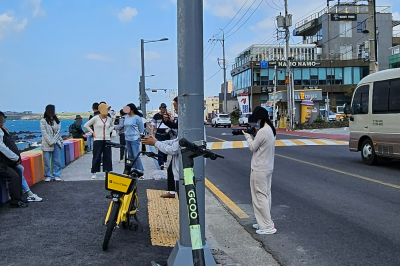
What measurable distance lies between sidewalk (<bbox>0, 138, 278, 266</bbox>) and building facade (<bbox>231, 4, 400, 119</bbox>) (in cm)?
5705

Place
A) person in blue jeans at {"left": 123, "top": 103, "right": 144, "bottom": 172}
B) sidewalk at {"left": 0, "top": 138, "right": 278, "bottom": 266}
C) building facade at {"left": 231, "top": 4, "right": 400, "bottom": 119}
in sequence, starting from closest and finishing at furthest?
sidewalk at {"left": 0, "top": 138, "right": 278, "bottom": 266}, person in blue jeans at {"left": 123, "top": 103, "right": 144, "bottom": 172}, building facade at {"left": 231, "top": 4, "right": 400, "bottom": 119}

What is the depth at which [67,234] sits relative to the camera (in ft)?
18.9

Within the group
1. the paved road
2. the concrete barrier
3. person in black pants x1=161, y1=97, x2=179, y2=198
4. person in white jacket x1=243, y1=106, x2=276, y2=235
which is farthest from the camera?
the concrete barrier

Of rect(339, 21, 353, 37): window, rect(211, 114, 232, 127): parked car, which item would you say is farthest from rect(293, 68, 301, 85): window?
rect(211, 114, 232, 127): parked car

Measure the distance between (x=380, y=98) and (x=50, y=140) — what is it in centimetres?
973

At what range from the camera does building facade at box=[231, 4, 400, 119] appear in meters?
64.3

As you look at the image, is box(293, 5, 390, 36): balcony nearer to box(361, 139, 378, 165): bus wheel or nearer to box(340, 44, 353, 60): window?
box(340, 44, 353, 60): window

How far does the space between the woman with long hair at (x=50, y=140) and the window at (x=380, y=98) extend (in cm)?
943

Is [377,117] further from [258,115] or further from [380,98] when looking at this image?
[258,115]

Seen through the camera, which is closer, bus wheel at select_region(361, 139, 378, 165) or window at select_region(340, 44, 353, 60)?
bus wheel at select_region(361, 139, 378, 165)

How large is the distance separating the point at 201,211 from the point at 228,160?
36.6 feet

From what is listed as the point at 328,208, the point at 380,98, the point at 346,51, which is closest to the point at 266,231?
the point at 328,208

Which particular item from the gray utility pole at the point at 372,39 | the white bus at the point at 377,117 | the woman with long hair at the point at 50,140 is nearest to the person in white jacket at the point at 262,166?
the woman with long hair at the point at 50,140

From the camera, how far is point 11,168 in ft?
23.8
